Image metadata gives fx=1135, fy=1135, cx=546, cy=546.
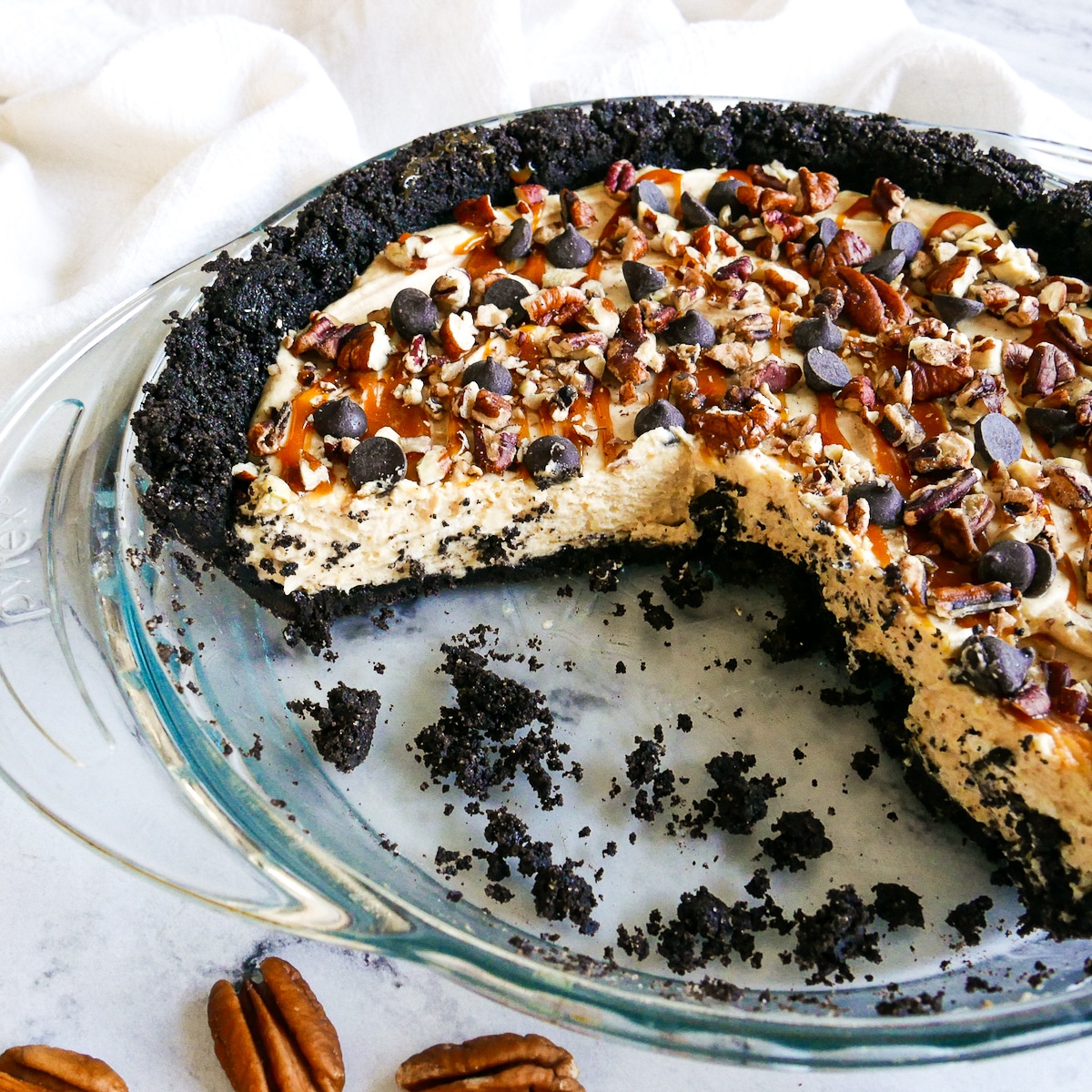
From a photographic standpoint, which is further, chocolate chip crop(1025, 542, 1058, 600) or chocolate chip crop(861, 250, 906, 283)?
chocolate chip crop(861, 250, 906, 283)

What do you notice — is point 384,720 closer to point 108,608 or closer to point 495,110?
point 108,608

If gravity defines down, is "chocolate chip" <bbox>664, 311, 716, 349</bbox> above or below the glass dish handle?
above

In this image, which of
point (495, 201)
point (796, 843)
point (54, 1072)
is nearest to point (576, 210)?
point (495, 201)

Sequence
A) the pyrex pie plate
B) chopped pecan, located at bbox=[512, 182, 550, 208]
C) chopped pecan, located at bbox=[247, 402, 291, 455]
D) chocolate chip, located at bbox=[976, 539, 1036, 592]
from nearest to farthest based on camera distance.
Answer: the pyrex pie plate, chocolate chip, located at bbox=[976, 539, 1036, 592], chopped pecan, located at bbox=[247, 402, 291, 455], chopped pecan, located at bbox=[512, 182, 550, 208]

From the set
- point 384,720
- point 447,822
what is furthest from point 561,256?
point 447,822

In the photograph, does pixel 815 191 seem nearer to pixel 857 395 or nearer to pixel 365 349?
pixel 857 395

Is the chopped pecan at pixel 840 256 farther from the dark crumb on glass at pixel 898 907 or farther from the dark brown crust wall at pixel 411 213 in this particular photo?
the dark crumb on glass at pixel 898 907

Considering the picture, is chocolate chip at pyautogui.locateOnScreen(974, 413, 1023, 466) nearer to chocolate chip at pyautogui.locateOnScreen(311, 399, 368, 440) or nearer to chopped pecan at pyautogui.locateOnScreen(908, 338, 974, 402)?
chopped pecan at pyautogui.locateOnScreen(908, 338, 974, 402)

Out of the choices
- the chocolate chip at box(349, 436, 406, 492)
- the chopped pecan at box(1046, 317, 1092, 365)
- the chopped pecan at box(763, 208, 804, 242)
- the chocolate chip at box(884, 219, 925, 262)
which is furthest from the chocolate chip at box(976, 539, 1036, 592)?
the chocolate chip at box(349, 436, 406, 492)
